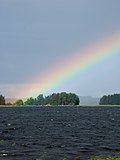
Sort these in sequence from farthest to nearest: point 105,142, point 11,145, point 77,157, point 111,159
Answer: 1. point 105,142
2. point 11,145
3. point 77,157
4. point 111,159

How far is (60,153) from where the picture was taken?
48812mm

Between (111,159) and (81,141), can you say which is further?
(81,141)

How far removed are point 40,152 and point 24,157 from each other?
3938 millimetres

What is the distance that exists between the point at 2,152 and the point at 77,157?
10.1 metres

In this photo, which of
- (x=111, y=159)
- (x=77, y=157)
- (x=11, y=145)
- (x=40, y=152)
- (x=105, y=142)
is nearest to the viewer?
(x=111, y=159)

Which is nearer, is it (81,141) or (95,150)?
(95,150)

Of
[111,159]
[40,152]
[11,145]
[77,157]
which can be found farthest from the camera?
[11,145]

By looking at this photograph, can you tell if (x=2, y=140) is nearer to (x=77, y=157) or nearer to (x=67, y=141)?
(x=67, y=141)

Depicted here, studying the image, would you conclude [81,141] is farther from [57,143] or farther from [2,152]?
[2,152]

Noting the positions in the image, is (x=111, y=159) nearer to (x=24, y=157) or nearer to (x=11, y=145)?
(x=24, y=157)

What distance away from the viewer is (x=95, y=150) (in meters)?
52.4

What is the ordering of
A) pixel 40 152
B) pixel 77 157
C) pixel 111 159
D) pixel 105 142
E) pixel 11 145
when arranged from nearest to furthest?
pixel 111 159, pixel 77 157, pixel 40 152, pixel 11 145, pixel 105 142

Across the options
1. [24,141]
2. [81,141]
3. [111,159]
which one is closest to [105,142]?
[81,141]

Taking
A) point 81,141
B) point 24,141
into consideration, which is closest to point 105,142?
point 81,141
